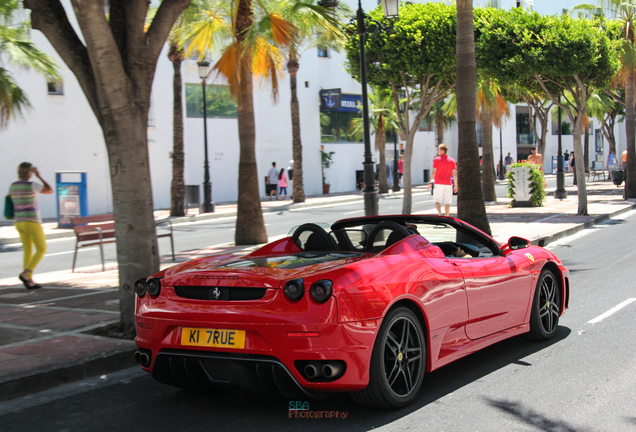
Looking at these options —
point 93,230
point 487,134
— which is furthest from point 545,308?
point 487,134

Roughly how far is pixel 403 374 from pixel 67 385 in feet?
9.10

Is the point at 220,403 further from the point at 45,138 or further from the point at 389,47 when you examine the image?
the point at 45,138

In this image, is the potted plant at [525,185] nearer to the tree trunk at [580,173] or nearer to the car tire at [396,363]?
the tree trunk at [580,173]

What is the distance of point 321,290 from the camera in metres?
3.79

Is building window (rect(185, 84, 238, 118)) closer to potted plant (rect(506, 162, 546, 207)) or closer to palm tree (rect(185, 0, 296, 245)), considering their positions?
potted plant (rect(506, 162, 546, 207))

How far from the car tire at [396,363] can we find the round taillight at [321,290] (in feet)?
1.47

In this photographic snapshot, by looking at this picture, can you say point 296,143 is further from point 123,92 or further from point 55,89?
point 123,92

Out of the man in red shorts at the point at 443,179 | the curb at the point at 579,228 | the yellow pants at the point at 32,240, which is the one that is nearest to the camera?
the yellow pants at the point at 32,240

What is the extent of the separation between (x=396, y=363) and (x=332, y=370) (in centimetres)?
57

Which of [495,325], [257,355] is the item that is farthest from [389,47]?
[257,355]

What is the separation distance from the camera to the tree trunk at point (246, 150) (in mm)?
13477

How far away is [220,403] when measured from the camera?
4.48 m

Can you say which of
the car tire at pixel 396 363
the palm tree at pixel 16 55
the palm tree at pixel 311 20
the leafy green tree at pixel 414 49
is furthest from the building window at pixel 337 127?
the car tire at pixel 396 363

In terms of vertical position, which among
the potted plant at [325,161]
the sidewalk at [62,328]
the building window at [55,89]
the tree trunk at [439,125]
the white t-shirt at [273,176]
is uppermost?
the building window at [55,89]
